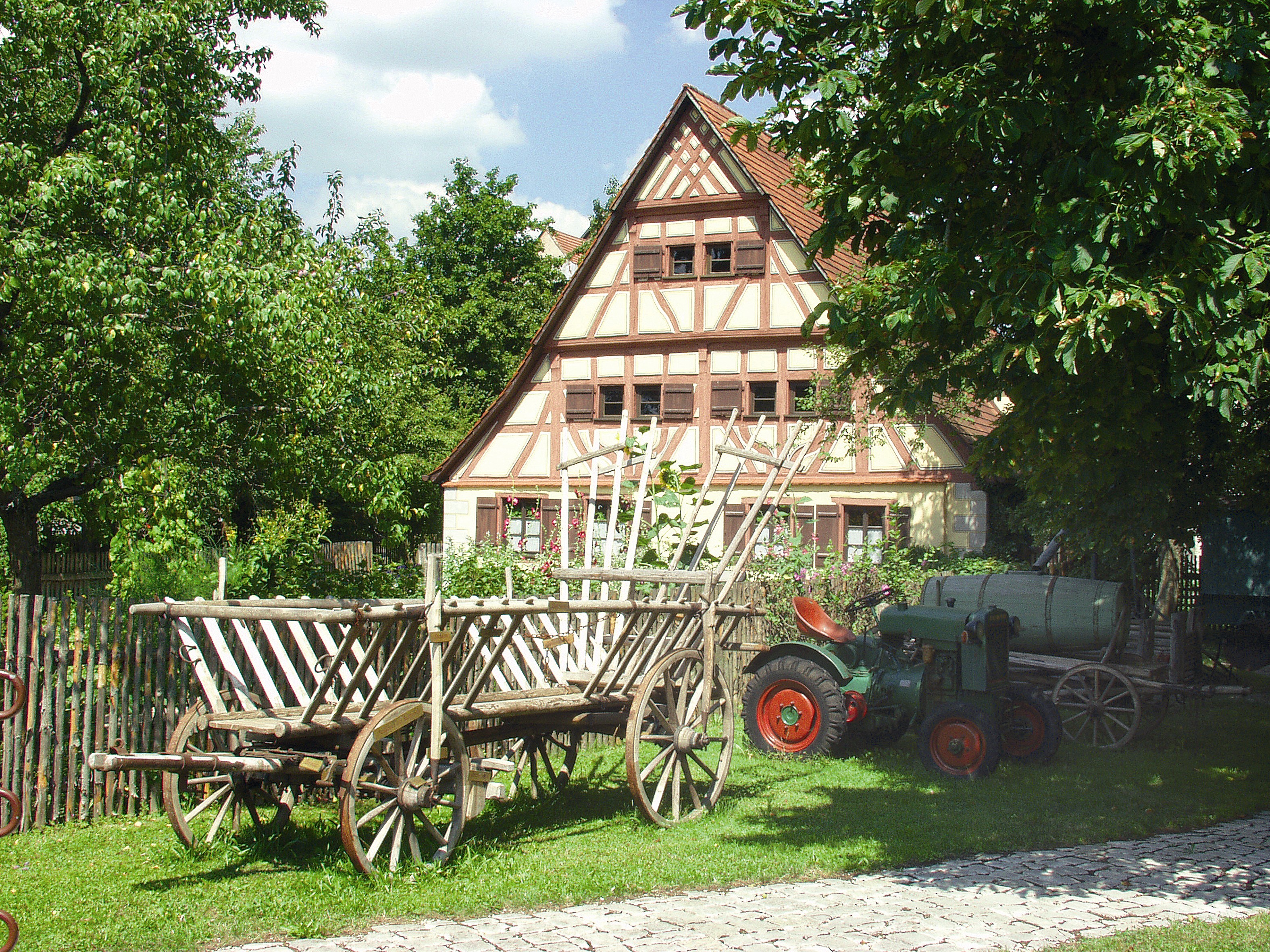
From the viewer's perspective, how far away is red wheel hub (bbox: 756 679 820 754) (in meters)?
9.00

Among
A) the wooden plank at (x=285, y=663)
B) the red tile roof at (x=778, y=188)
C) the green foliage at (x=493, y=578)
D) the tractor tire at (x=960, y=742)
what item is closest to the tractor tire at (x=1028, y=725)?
the tractor tire at (x=960, y=742)

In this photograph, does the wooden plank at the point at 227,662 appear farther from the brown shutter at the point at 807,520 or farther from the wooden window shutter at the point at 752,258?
the wooden window shutter at the point at 752,258

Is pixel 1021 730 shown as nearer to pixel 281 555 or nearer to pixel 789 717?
pixel 789 717

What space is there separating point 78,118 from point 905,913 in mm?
9625

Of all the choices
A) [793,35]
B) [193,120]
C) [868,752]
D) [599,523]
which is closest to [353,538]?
[599,523]

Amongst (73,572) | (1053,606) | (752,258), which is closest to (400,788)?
(1053,606)

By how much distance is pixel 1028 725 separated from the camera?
893 cm

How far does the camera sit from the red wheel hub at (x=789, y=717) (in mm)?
9000

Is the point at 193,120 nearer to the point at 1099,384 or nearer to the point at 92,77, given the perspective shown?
the point at 92,77

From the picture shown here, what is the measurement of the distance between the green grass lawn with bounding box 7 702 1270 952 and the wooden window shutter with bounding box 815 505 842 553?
8.65 m

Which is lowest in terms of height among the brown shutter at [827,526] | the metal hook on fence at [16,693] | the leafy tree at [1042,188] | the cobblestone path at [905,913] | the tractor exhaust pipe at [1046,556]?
the cobblestone path at [905,913]

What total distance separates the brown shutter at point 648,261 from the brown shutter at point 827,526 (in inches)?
190

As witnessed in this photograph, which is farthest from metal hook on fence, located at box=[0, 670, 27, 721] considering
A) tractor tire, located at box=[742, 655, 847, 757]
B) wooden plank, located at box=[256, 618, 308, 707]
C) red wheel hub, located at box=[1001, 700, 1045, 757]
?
red wheel hub, located at box=[1001, 700, 1045, 757]

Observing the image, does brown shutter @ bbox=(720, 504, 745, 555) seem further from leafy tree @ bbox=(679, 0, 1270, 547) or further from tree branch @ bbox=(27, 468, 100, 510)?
leafy tree @ bbox=(679, 0, 1270, 547)
